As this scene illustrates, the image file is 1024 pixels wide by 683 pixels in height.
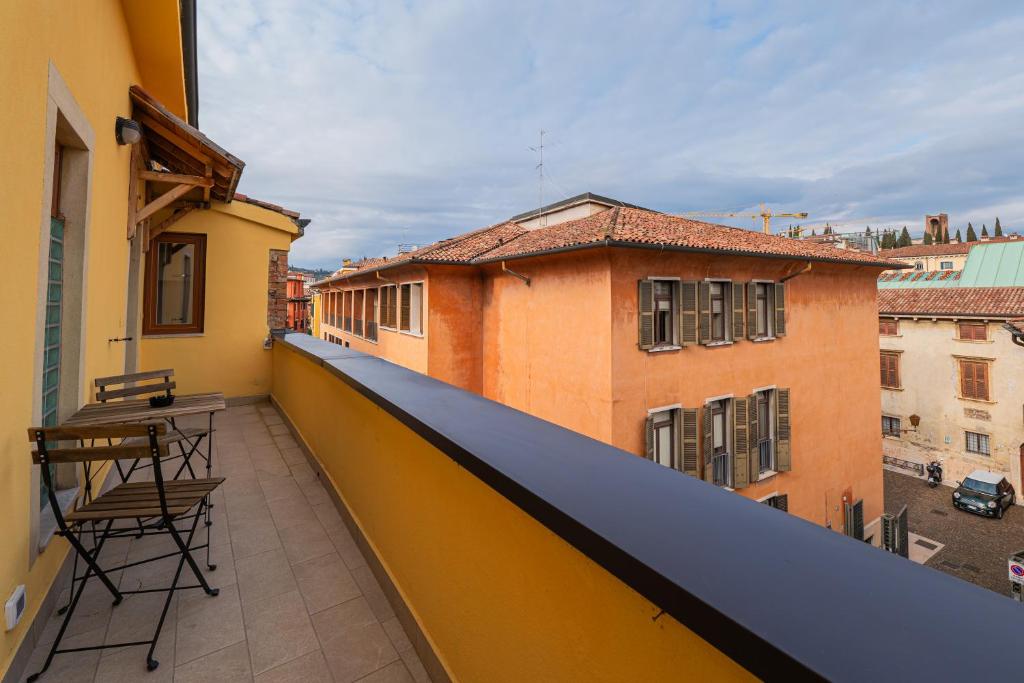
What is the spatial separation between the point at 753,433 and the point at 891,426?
650 inches

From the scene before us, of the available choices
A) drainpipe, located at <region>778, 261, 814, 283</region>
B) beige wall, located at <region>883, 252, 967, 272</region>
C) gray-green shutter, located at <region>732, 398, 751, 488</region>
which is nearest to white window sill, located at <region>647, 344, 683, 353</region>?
gray-green shutter, located at <region>732, 398, 751, 488</region>

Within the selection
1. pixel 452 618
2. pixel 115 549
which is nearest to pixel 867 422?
pixel 452 618

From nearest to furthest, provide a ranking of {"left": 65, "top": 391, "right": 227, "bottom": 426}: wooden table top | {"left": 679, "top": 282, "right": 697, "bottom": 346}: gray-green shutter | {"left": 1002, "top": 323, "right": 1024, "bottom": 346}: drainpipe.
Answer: {"left": 65, "top": 391, "right": 227, "bottom": 426}: wooden table top < {"left": 679, "top": 282, "right": 697, "bottom": 346}: gray-green shutter < {"left": 1002, "top": 323, "right": 1024, "bottom": 346}: drainpipe

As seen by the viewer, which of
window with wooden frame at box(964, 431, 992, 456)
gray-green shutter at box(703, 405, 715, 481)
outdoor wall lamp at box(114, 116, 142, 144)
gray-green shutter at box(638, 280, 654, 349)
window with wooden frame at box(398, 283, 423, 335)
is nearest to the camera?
outdoor wall lamp at box(114, 116, 142, 144)

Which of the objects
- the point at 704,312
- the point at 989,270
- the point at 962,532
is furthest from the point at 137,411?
the point at 989,270

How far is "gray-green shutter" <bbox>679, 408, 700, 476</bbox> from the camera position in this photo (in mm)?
10406

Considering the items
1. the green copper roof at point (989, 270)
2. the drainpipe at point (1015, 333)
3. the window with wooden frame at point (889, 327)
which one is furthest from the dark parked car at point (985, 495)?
the green copper roof at point (989, 270)

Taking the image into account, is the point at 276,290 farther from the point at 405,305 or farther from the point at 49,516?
the point at 405,305

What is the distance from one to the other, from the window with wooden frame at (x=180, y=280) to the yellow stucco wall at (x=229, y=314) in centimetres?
10

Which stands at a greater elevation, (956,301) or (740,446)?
(956,301)

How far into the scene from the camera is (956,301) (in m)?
20.4

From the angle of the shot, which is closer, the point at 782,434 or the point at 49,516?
the point at 49,516

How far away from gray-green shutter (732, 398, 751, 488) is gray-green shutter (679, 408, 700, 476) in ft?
4.91

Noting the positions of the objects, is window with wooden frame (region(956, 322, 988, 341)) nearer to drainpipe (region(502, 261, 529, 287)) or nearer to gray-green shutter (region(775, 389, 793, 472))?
gray-green shutter (region(775, 389, 793, 472))
